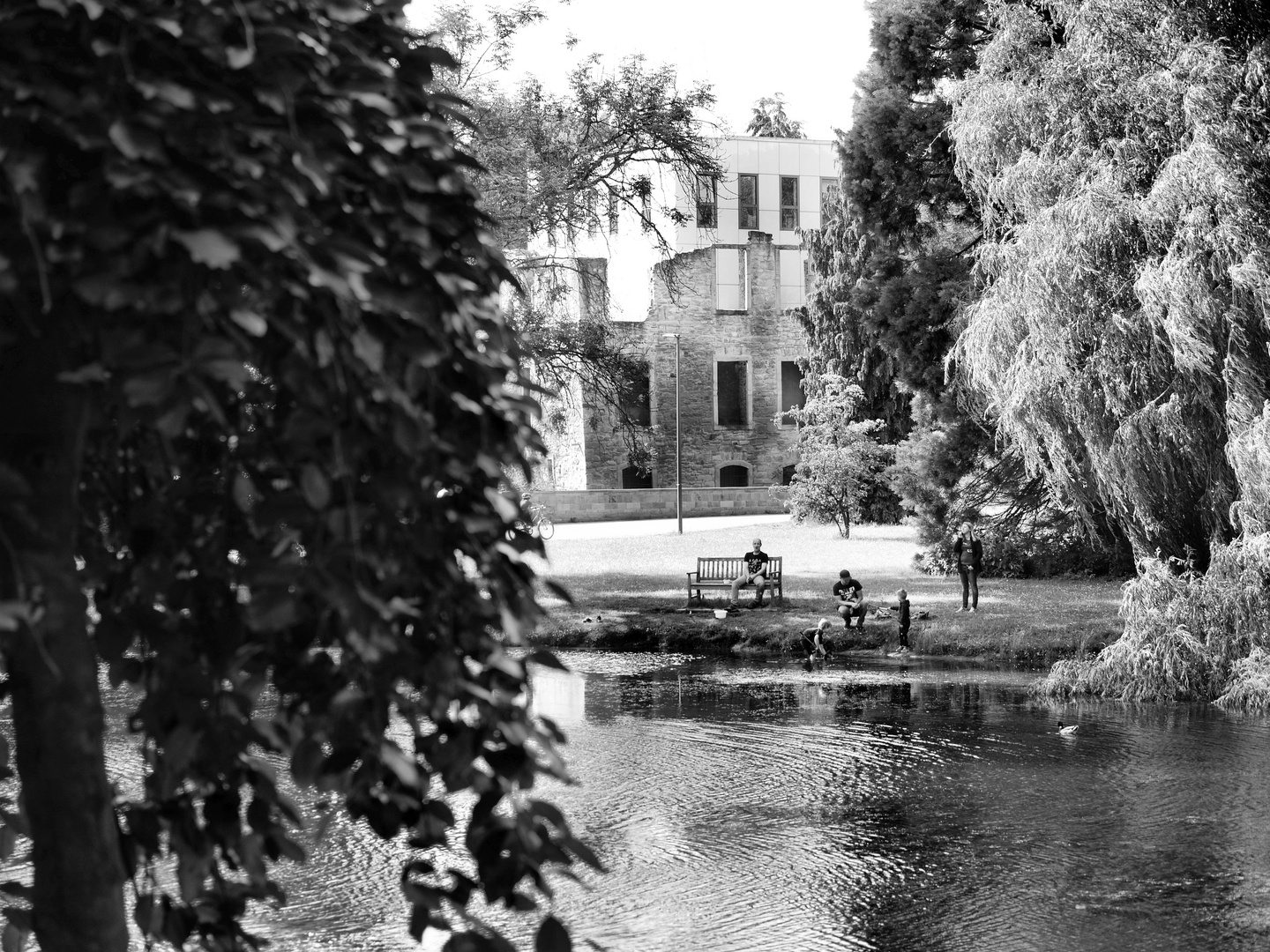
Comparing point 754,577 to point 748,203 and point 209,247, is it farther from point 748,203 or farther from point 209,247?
point 748,203

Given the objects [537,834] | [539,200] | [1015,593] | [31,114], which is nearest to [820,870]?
[537,834]

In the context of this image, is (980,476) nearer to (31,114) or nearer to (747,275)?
(31,114)

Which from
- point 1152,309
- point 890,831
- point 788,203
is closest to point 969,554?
point 1152,309

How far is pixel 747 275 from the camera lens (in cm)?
5747

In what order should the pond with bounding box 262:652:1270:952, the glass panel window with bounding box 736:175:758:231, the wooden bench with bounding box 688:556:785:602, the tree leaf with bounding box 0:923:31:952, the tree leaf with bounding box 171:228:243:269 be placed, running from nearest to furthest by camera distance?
the tree leaf with bounding box 171:228:243:269 → the tree leaf with bounding box 0:923:31:952 → the pond with bounding box 262:652:1270:952 → the wooden bench with bounding box 688:556:785:602 → the glass panel window with bounding box 736:175:758:231

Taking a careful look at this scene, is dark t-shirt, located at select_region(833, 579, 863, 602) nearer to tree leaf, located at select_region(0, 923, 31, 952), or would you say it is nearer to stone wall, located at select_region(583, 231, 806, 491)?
tree leaf, located at select_region(0, 923, 31, 952)

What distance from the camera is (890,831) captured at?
10352 millimetres

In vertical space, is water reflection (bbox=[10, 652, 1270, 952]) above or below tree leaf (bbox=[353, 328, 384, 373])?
below

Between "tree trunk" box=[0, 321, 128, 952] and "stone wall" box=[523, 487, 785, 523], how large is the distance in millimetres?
41627

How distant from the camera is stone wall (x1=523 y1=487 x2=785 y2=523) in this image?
47625 mm

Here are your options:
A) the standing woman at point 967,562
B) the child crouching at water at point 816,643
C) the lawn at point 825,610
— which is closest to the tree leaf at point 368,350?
the lawn at point 825,610

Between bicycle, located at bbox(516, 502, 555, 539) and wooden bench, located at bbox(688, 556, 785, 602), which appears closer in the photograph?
bicycle, located at bbox(516, 502, 555, 539)

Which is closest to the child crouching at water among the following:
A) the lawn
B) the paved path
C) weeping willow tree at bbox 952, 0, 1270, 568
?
the lawn

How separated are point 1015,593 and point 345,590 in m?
24.3
